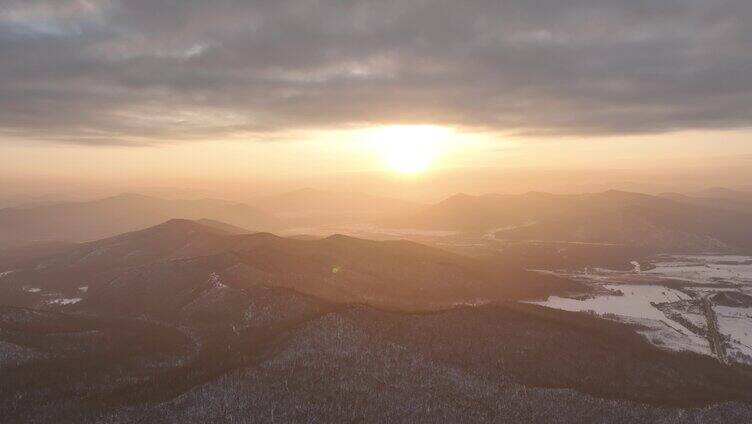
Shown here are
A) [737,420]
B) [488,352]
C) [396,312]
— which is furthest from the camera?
[396,312]

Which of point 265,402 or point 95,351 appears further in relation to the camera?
point 95,351

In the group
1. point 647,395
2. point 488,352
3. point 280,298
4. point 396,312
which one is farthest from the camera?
point 280,298

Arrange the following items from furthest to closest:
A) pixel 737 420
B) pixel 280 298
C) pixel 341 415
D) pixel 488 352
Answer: pixel 280 298 → pixel 488 352 → pixel 737 420 → pixel 341 415

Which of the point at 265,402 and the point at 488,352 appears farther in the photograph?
the point at 488,352

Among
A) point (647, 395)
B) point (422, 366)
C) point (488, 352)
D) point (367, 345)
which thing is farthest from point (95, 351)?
point (647, 395)

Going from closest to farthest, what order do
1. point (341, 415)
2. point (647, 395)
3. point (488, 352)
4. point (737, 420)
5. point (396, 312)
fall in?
point (341, 415) → point (737, 420) → point (647, 395) → point (488, 352) → point (396, 312)

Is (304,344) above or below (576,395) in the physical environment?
above

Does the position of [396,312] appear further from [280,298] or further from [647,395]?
[647,395]

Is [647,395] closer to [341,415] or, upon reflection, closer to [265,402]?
[341,415]

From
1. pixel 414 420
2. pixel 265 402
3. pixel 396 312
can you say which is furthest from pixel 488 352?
pixel 265 402
